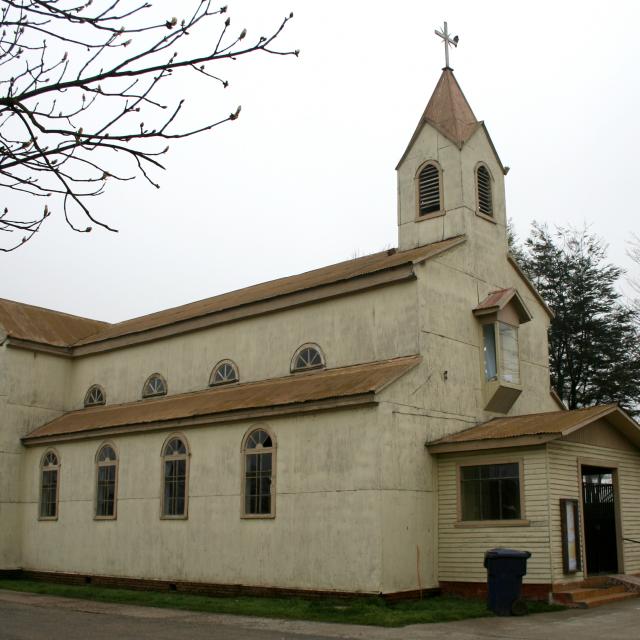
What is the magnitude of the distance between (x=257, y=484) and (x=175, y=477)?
135 inches

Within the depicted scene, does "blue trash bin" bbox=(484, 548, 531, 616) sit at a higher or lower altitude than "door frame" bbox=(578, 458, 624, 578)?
lower

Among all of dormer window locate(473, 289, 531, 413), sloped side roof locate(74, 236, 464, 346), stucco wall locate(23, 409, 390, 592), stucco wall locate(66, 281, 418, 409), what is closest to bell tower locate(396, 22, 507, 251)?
sloped side roof locate(74, 236, 464, 346)

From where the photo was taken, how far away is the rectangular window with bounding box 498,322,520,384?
23.0 metres

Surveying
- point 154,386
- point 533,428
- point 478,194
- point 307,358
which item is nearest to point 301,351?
point 307,358

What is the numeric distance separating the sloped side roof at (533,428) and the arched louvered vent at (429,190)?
262 inches

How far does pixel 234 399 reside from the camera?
915 inches

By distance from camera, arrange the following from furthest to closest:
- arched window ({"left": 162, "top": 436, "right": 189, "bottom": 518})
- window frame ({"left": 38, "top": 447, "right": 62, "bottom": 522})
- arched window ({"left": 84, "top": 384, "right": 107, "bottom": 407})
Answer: arched window ({"left": 84, "top": 384, "right": 107, "bottom": 407})
window frame ({"left": 38, "top": 447, "right": 62, "bottom": 522})
arched window ({"left": 162, "top": 436, "right": 189, "bottom": 518})

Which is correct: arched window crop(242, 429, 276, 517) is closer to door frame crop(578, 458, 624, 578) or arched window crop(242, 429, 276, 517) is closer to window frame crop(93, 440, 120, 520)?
window frame crop(93, 440, 120, 520)

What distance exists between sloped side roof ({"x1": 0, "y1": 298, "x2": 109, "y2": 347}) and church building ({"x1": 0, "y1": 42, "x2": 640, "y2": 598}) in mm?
979

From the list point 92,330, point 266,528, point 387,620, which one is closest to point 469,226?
point 266,528

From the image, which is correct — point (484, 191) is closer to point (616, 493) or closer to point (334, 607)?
point (616, 493)

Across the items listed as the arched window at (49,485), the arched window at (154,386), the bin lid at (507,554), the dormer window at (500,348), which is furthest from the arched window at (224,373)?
the bin lid at (507,554)

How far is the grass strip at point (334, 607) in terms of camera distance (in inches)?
640

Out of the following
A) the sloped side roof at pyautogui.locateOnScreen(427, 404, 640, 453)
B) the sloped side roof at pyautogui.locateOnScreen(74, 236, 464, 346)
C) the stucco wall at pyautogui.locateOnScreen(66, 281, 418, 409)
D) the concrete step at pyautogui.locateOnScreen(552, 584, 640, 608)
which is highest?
the sloped side roof at pyautogui.locateOnScreen(74, 236, 464, 346)
